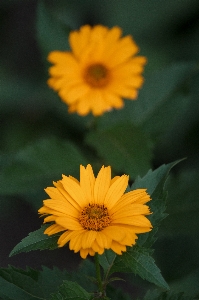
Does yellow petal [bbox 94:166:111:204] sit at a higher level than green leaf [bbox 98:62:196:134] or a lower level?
lower

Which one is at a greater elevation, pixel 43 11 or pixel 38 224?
pixel 43 11

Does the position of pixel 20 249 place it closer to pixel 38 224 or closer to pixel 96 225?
pixel 96 225

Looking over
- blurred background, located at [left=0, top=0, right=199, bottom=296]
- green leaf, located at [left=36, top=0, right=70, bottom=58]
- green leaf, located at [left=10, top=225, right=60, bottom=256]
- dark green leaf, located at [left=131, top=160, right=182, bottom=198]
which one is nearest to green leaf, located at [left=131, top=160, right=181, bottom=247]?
dark green leaf, located at [left=131, top=160, right=182, bottom=198]

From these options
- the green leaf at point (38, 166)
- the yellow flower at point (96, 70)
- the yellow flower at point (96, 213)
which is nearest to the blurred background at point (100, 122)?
the green leaf at point (38, 166)

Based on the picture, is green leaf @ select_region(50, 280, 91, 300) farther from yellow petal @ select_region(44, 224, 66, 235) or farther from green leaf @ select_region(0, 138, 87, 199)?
green leaf @ select_region(0, 138, 87, 199)

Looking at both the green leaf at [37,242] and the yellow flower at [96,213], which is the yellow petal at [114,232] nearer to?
the yellow flower at [96,213]

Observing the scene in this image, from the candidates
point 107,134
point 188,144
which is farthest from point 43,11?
point 188,144

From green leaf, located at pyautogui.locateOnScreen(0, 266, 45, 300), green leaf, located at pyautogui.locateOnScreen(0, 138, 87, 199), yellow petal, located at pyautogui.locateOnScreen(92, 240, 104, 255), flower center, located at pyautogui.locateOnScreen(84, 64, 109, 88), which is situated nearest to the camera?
yellow petal, located at pyautogui.locateOnScreen(92, 240, 104, 255)

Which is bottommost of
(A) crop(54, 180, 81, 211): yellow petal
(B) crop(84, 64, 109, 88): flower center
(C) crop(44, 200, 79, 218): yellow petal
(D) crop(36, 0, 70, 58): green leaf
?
(C) crop(44, 200, 79, 218): yellow petal
